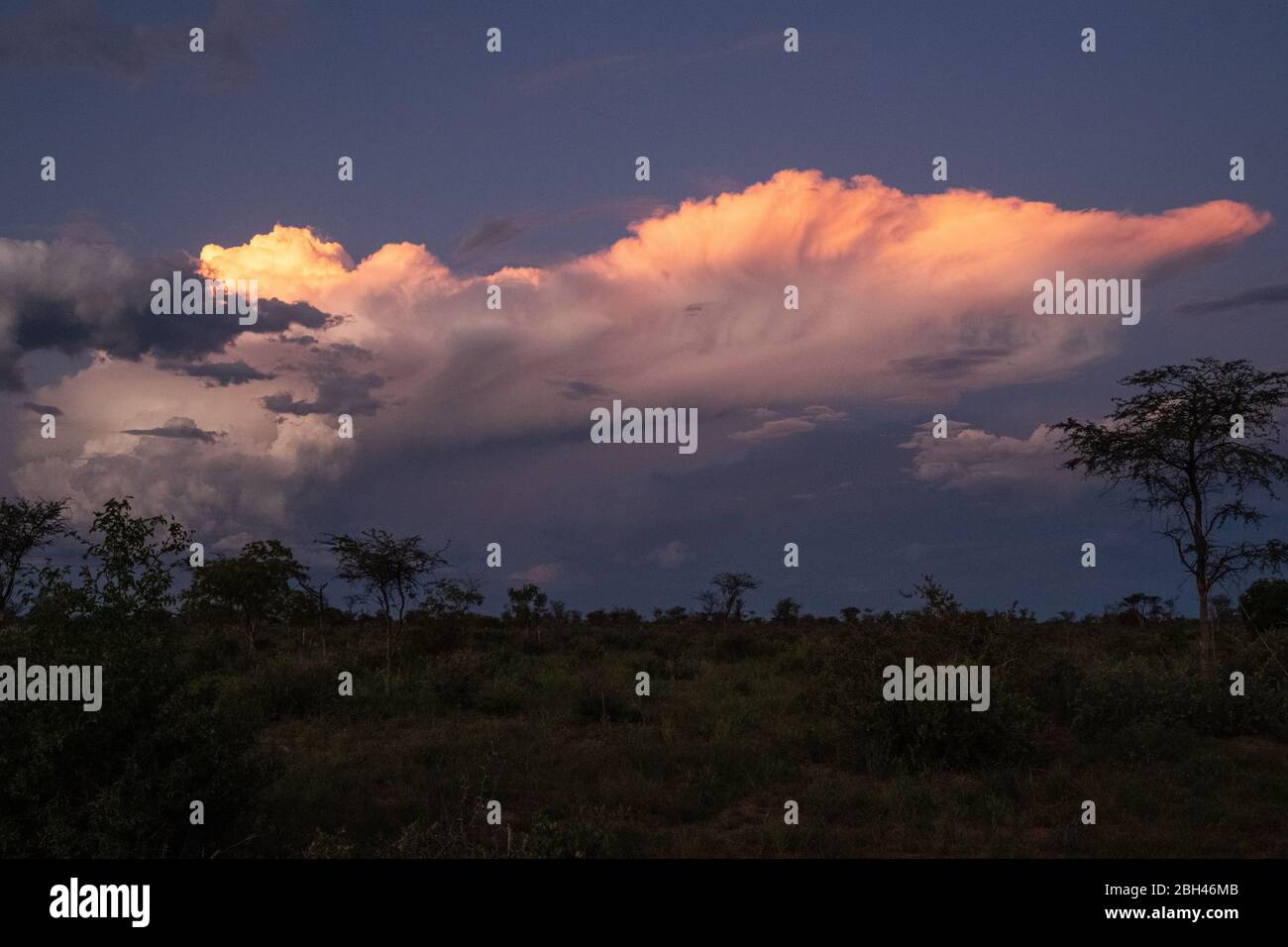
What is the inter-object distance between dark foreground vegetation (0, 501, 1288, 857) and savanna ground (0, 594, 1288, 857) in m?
0.04

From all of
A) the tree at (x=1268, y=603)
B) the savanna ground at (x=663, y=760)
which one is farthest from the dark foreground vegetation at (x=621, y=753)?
the tree at (x=1268, y=603)

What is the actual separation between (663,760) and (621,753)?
0.87 meters

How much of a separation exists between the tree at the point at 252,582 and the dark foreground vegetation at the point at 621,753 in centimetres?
484

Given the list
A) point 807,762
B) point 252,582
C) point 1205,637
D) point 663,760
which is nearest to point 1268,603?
point 1205,637

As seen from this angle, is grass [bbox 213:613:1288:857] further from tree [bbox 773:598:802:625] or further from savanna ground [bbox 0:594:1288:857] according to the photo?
tree [bbox 773:598:802:625]

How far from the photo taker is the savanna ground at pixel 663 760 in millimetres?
9875

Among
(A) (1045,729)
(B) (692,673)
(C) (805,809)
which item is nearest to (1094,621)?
(B) (692,673)

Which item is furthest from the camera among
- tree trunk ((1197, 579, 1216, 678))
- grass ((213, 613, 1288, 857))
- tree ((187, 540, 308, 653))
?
tree ((187, 540, 308, 653))

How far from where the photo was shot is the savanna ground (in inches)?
389

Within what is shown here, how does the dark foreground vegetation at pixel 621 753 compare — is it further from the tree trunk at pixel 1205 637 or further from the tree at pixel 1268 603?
the tree at pixel 1268 603

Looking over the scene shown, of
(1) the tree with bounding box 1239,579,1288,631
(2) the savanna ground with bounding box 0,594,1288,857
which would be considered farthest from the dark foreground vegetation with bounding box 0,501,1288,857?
(1) the tree with bounding box 1239,579,1288,631
